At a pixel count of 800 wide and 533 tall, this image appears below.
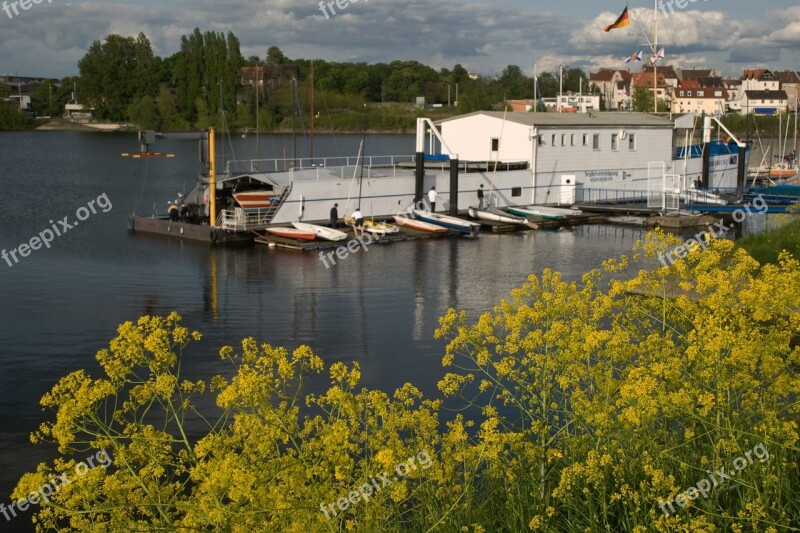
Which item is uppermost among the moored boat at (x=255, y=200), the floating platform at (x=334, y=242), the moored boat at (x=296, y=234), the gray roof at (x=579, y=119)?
the gray roof at (x=579, y=119)

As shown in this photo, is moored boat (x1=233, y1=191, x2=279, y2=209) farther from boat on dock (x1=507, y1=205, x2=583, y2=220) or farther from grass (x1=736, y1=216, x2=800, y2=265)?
grass (x1=736, y1=216, x2=800, y2=265)

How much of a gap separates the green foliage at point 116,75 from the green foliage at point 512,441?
161 metres

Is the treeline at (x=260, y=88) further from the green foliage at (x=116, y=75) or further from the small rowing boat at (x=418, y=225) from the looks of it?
the small rowing boat at (x=418, y=225)

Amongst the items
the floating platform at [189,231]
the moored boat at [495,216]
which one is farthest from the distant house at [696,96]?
the floating platform at [189,231]

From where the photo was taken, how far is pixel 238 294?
2886 cm

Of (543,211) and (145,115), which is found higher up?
(145,115)

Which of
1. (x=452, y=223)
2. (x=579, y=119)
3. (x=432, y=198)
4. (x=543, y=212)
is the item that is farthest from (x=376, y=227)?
(x=579, y=119)

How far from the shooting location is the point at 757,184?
7056cm

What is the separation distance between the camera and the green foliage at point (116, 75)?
164625 mm

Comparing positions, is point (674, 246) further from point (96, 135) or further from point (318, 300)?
point (96, 135)

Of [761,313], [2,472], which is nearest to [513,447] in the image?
[761,313]

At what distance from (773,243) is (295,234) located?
18.2 metres

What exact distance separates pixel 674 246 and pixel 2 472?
10742 mm

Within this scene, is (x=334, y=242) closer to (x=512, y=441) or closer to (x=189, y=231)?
(x=189, y=231)
